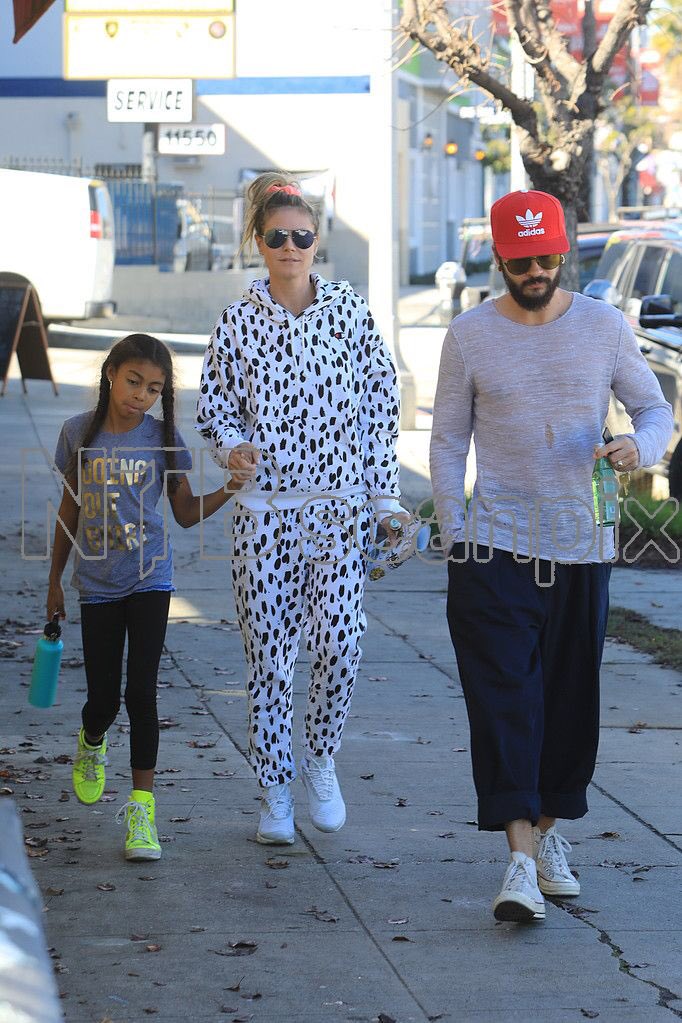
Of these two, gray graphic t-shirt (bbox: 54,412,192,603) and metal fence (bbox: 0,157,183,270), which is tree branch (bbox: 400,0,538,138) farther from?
metal fence (bbox: 0,157,183,270)

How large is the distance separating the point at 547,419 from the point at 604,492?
0.83 feet

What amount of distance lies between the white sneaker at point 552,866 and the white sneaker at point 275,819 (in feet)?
2.65

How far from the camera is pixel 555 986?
13.7ft

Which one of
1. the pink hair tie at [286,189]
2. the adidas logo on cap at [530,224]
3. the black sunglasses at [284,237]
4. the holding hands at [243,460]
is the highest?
the pink hair tie at [286,189]

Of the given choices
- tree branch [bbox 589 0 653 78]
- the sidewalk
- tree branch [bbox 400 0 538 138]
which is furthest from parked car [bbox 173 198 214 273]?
the sidewalk

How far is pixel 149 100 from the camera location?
23531 millimetres

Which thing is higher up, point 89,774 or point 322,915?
point 89,774

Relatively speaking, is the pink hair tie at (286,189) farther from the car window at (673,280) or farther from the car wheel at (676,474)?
the car window at (673,280)

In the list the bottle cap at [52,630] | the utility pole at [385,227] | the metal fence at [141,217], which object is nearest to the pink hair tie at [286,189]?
the bottle cap at [52,630]

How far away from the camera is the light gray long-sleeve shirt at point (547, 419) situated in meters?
4.64

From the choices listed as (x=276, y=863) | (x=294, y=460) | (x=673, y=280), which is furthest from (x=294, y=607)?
(x=673, y=280)

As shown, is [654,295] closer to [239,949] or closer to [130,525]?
[130,525]

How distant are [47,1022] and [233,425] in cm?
314

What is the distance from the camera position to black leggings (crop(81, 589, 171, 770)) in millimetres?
5113
